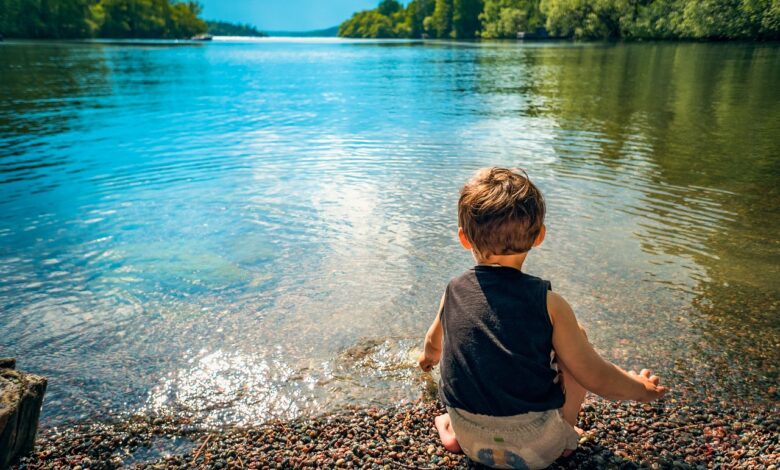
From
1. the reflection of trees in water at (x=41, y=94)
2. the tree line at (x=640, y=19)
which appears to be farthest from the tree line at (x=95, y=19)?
the tree line at (x=640, y=19)

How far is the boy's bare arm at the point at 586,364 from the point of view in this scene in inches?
107

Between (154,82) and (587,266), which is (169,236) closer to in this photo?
(587,266)

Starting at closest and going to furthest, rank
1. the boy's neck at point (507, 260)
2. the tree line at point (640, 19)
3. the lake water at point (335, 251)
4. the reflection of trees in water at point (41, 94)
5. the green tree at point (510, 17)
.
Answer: the boy's neck at point (507, 260) < the lake water at point (335, 251) < the reflection of trees in water at point (41, 94) < the tree line at point (640, 19) < the green tree at point (510, 17)

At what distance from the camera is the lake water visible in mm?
4668

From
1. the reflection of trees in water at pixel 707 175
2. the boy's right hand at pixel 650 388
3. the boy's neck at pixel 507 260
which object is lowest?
the reflection of trees in water at pixel 707 175

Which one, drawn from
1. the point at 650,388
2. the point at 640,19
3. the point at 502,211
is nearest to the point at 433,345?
the point at 502,211

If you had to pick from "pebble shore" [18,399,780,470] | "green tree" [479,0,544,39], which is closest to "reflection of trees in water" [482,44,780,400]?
"pebble shore" [18,399,780,470]

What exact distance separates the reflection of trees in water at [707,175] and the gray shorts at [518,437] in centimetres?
251

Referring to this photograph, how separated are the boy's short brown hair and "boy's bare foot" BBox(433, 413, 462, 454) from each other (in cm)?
130

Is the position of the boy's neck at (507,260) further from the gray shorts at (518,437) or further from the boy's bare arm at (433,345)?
the gray shorts at (518,437)

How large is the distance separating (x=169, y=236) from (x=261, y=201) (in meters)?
2.13

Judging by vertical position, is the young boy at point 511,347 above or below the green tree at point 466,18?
below

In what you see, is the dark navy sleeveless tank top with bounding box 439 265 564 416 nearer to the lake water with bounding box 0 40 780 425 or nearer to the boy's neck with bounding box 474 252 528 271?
the boy's neck with bounding box 474 252 528 271

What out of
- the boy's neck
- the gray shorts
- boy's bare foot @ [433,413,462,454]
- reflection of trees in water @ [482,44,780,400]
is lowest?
reflection of trees in water @ [482,44,780,400]
